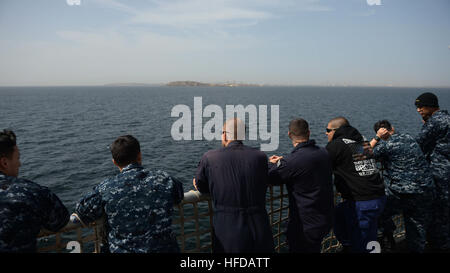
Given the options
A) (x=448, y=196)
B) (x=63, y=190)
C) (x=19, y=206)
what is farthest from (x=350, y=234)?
(x=63, y=190)

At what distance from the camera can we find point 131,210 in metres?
2.78

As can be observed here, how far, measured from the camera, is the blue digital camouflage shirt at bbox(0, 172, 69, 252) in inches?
95.7

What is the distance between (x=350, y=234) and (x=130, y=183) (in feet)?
10.7

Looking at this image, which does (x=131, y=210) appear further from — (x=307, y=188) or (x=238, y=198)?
(x=307, y=188)

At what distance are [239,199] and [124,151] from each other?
1.35 meters

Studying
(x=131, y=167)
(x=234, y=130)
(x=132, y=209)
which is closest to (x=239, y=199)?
(x=234, y=130)

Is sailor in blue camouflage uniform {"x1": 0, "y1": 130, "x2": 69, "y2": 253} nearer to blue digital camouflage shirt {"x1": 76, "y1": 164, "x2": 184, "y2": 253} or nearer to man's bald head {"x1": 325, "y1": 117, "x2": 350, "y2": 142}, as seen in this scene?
blue digital camouflage shirt {"x1": 76, "y1": 164, "x2": 184, "y2": 253}

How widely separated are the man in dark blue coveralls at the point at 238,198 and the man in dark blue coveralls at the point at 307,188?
18.0 inches

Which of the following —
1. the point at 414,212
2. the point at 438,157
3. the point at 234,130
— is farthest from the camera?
the point at 438,157

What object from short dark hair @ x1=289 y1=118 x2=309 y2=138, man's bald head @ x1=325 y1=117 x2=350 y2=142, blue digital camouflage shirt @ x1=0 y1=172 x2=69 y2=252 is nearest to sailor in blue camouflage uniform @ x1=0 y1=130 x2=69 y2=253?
blue digital camouflage shirt @ x1=0 y1=172 x2=69 y2=252

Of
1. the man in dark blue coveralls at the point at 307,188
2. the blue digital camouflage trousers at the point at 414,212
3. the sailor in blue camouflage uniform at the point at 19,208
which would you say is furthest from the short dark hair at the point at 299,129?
the sailor in blue camouflage uniform at the point at 19,208

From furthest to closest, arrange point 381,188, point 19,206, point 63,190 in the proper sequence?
point 63,190, point 381,188, point 19,206

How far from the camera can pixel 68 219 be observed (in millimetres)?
2824
